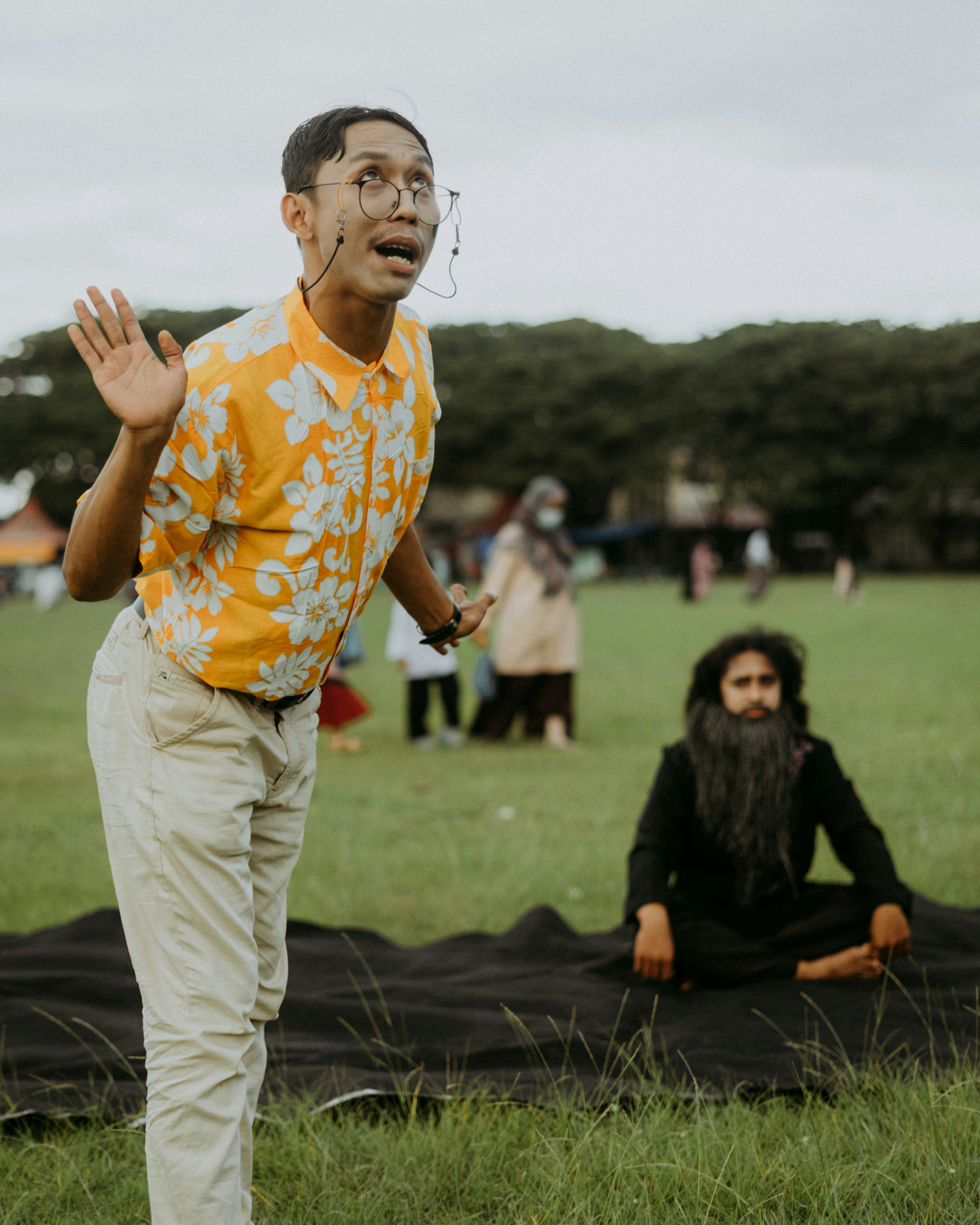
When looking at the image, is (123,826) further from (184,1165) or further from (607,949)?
(607,949)

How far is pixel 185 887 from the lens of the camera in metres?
2.14

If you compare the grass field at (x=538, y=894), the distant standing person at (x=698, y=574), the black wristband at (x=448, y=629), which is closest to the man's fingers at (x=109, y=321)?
the black wristband at (x=448, y=629)

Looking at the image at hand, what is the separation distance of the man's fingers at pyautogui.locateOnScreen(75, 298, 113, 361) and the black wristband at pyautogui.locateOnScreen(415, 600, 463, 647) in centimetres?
109

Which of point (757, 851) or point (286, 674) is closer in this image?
point (286, 674)

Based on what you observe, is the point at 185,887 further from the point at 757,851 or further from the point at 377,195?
the point at 757,851

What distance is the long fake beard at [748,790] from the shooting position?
13.5ft

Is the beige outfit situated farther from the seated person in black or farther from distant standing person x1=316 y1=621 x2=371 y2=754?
the seated person in black

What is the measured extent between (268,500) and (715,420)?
4889cm

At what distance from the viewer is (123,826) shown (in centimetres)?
218

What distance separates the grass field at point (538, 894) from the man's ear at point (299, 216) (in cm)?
200

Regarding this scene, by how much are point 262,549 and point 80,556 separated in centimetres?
30

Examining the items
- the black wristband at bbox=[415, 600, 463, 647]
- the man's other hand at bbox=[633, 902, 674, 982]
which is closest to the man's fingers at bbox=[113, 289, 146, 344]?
the black wristband at bbox=[415, 600, 463, 647]

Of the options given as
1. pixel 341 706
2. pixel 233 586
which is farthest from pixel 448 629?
pixel 341 706

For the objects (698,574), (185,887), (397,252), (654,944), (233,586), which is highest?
(397,252)
